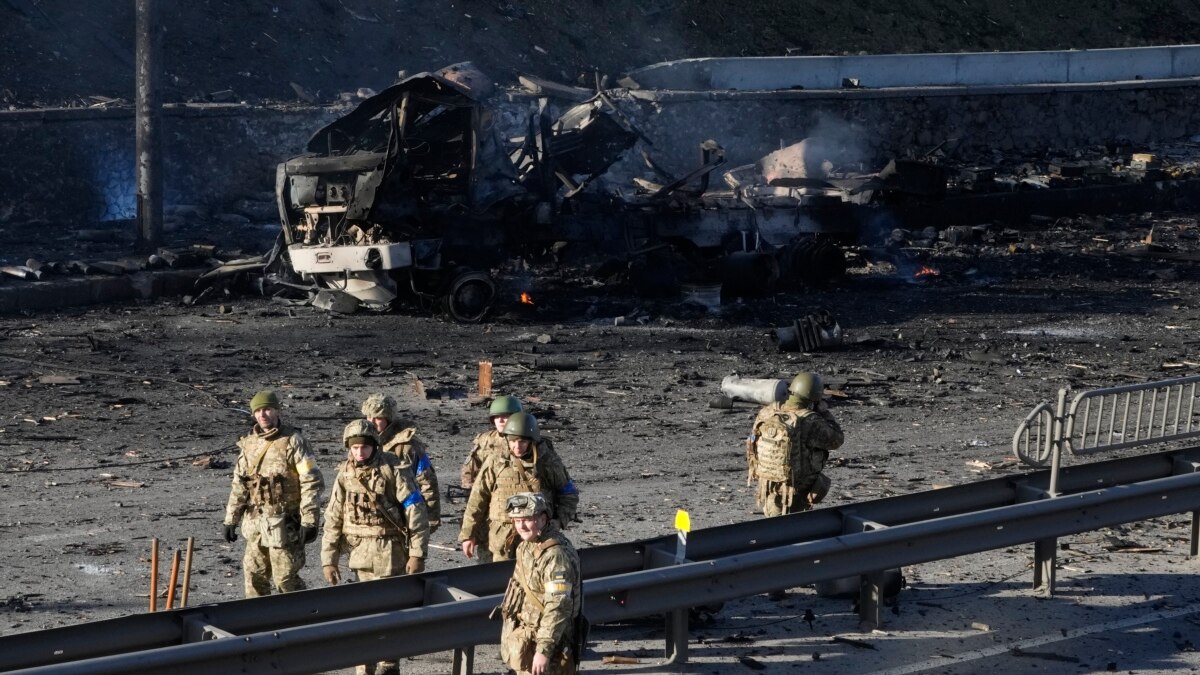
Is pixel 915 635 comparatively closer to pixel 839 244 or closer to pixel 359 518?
pixel 359 518

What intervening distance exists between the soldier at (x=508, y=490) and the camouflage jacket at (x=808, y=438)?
1713 millimetres

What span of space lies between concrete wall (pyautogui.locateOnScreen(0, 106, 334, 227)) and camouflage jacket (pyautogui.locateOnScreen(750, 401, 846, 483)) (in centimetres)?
1938

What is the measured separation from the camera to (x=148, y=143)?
23.3m

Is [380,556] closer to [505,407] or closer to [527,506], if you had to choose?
[505,407]

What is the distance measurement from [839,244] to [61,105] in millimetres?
13995

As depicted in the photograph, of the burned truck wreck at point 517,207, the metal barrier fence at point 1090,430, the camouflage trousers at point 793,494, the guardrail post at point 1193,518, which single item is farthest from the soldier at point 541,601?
the burned truck wreck at point 517,207

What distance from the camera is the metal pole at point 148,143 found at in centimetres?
2297

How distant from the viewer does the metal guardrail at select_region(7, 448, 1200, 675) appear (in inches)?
262

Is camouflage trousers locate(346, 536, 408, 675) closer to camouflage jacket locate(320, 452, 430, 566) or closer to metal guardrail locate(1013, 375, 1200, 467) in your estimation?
camouflage jacket locate(320, 452, 430, 566)

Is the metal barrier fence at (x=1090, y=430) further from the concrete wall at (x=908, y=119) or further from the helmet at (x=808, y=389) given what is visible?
the concrete wall at (x=908, y=119)

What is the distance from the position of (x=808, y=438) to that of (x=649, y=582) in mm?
2160

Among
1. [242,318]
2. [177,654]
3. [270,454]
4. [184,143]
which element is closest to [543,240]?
[242,318]

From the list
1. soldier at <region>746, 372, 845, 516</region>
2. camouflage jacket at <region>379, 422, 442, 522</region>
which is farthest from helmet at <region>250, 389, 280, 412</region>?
soldier at <region>746, 372, 845, 516</region>

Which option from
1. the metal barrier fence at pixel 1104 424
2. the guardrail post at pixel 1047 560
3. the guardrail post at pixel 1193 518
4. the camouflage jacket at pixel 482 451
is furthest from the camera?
the metal barrier fence at pixel 1104 424
